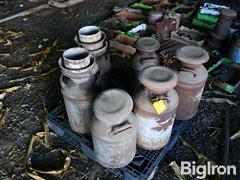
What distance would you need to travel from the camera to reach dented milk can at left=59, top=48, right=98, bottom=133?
1792mm

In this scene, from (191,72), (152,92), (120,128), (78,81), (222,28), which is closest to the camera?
(120,128)

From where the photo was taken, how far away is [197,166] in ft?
7.10

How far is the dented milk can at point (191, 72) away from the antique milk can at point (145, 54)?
216mm

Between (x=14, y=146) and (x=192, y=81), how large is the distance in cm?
185

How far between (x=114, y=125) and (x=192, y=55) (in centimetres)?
90

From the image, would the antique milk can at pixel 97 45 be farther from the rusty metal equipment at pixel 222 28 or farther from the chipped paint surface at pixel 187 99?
the rusty metal equipment at pixel 222 28

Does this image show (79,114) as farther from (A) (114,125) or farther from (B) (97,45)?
(B) (97,45)

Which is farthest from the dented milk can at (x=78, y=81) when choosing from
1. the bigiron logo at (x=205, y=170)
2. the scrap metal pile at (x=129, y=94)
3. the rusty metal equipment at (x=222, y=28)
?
the rusty metal equipment at (x=222, y=28)

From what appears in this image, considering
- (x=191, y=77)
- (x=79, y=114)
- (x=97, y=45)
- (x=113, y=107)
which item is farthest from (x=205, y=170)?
(x=97, y=45)

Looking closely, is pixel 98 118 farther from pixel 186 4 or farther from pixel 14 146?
pixel 186 4

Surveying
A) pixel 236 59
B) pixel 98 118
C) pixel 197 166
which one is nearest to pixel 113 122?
pixel 98 118

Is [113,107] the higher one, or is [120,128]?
[113,107]

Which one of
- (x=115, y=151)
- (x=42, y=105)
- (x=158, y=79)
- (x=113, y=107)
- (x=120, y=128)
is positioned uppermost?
(x=158, y=79)

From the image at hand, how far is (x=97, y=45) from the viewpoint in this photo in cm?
209
